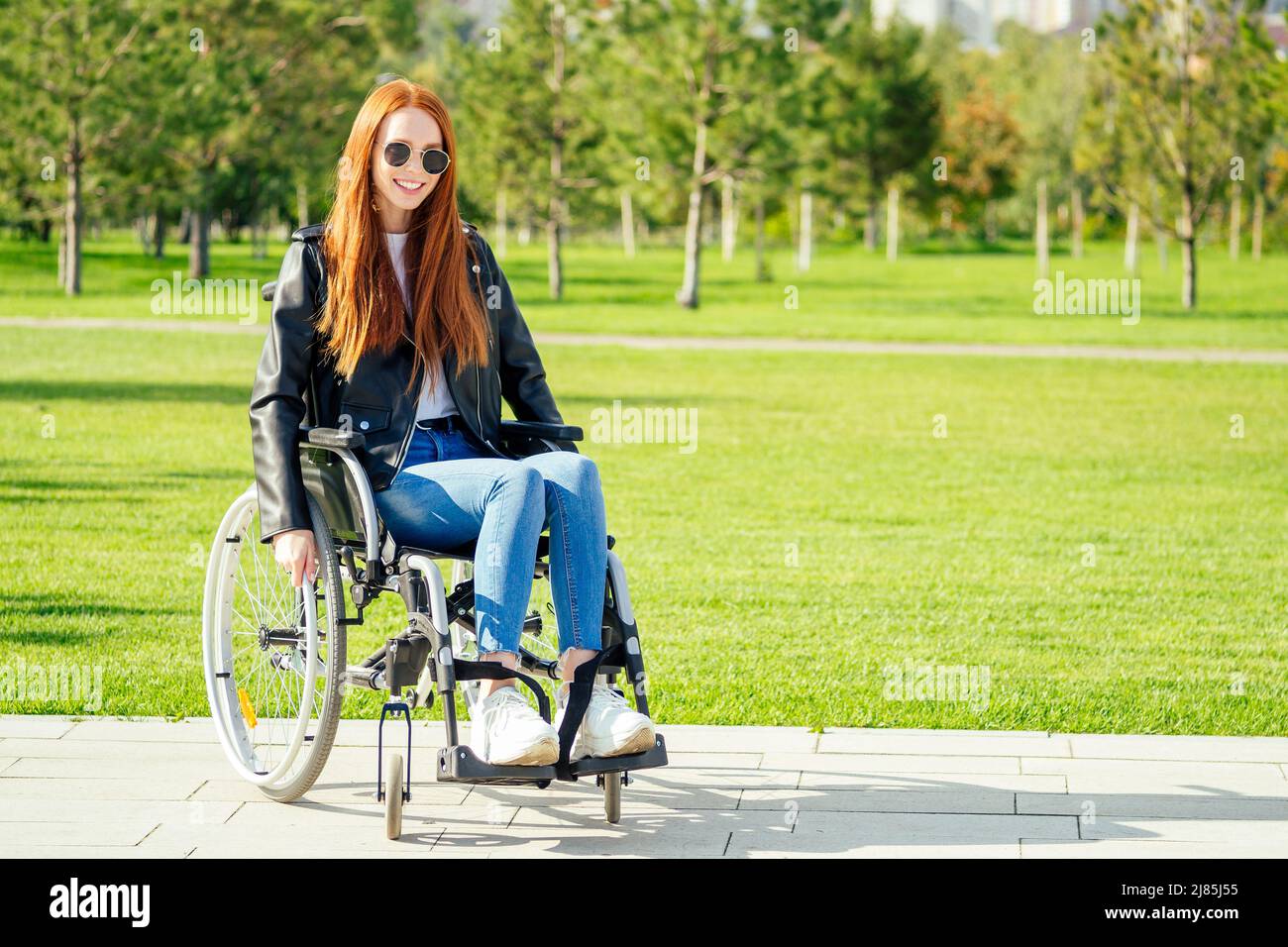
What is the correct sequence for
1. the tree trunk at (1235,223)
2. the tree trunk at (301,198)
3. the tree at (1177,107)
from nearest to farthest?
the tree at (1177,107) < the tree trunk at (301,198) < the tree trunk at (1235,223)

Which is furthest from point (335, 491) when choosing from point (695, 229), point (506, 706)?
Result: point (695, 229)

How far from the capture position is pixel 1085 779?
183 inches

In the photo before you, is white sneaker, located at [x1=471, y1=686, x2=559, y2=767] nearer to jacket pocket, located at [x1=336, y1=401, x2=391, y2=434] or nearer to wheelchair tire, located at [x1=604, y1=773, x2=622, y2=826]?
wheelchair tire, located at [x1=604, y1=773, x2=622, y2=826]

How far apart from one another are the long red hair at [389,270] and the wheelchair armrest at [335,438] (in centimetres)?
20

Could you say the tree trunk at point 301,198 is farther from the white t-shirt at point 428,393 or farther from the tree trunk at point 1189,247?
the white t-shirt at point 428,393

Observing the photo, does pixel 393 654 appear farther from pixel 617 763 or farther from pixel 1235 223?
pixel 1235 223

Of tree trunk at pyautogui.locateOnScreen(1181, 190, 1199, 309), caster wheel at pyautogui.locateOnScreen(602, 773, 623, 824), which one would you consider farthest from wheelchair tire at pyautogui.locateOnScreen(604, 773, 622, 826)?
tree trunk at pyautogui.locateOnScreen(1181, 190, 1199, 309)

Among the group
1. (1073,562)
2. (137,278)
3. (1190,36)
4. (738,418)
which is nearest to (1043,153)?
(1190,36)

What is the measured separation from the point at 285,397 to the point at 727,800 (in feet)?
4.84

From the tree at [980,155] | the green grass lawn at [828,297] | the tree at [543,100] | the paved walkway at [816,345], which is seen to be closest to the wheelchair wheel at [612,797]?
the paved walkway at [816,345]

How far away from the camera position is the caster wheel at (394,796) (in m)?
3.98

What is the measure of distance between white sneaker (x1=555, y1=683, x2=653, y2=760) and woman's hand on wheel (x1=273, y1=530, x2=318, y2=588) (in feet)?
2.30

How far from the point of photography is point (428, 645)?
13.5 feet

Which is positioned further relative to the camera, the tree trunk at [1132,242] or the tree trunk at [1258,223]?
the tree trunk at [1258,223]
